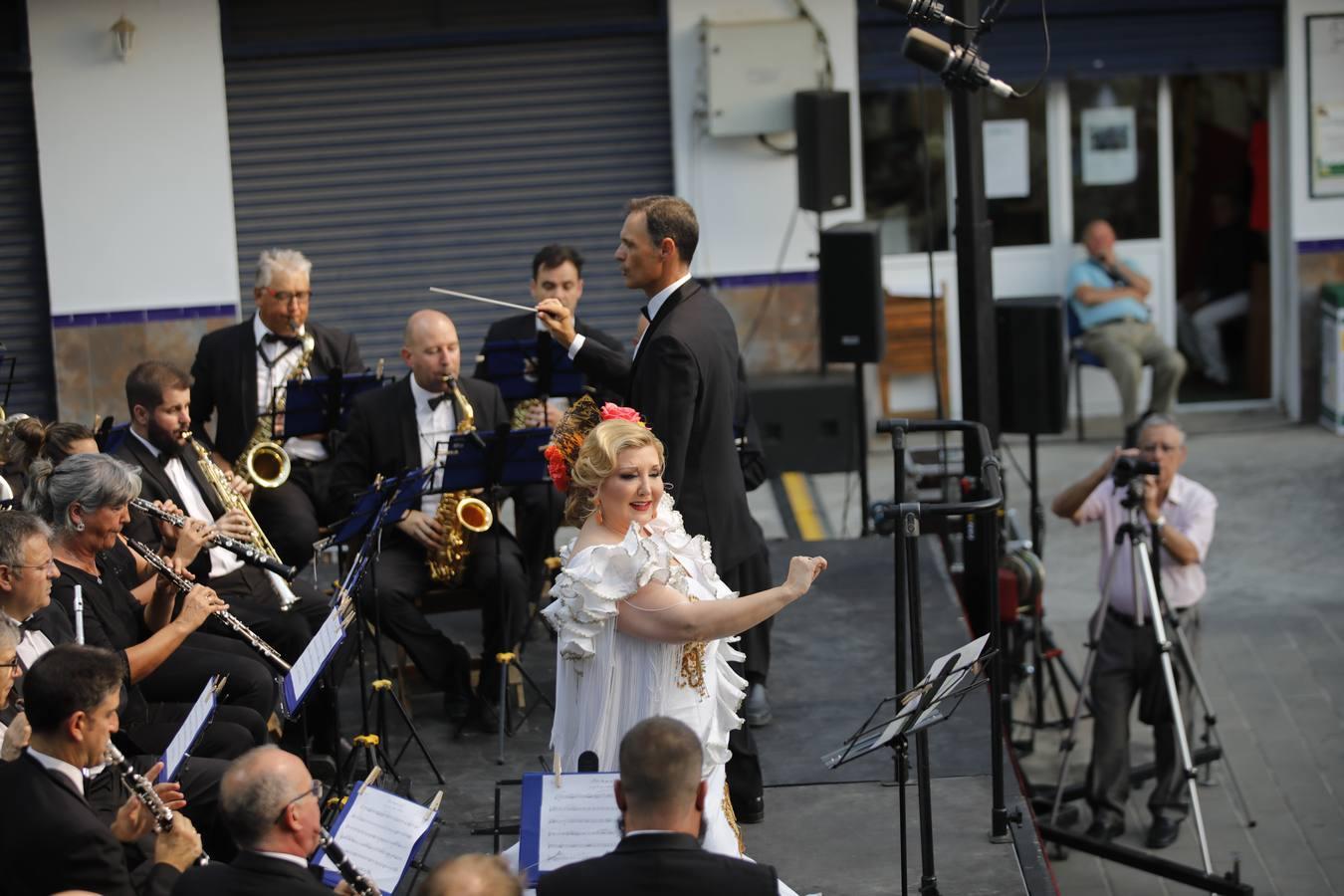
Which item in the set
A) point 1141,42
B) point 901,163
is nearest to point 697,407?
point 901,163

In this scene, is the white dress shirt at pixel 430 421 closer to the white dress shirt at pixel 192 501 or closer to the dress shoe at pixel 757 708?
the white dress shirt at pixel 192 501

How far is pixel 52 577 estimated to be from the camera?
201 inches

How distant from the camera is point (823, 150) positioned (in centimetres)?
1141

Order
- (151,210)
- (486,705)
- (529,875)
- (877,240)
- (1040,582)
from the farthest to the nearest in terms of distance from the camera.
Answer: (151,210) → (877,240) → (1040,582) → (486,705) → (529,875)

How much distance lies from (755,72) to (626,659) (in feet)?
25.4

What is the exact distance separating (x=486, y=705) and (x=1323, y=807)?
11.3 feet

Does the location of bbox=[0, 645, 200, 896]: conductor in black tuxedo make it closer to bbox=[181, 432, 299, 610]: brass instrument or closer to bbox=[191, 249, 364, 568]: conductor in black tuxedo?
bbox=[181, 432, 299, 610]: brass instrument

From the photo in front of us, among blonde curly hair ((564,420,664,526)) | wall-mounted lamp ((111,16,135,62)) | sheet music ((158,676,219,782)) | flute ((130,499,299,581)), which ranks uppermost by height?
wall-mounted lamp ((111,16,135,62))

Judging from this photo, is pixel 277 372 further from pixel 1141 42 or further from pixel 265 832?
pixel 1141 42

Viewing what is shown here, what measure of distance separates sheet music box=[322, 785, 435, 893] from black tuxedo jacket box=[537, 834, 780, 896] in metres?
0.75

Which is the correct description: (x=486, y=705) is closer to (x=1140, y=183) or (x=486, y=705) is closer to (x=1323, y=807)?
(x=1323, y=807)

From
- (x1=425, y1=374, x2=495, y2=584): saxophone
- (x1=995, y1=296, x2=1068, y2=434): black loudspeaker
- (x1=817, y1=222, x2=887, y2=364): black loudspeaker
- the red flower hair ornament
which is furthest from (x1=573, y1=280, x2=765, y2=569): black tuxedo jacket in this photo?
(x1=817, y1=222, x2=887, y2=364): black loudspeaker

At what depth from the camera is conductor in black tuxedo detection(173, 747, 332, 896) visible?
379 centimetres

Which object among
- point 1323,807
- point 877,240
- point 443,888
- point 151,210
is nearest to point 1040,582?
point 1323,807
